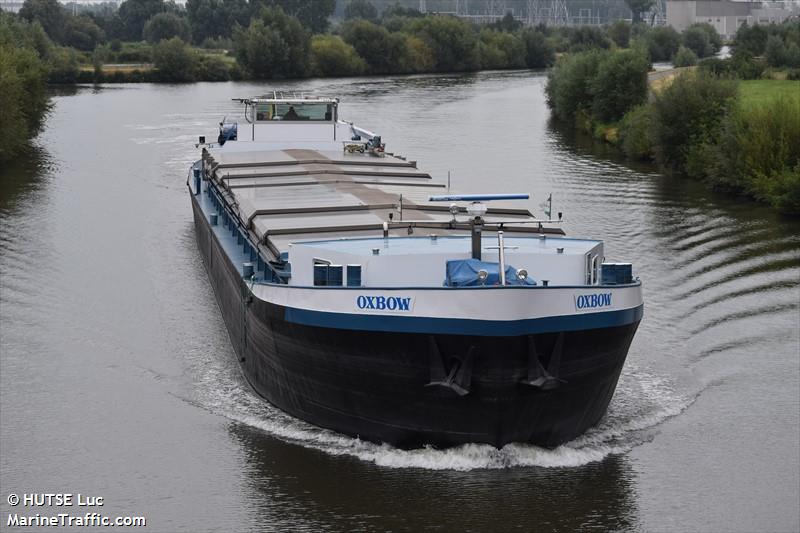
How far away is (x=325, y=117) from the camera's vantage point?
105 feet

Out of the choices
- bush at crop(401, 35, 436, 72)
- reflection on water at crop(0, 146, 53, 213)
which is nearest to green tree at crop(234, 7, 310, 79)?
bush at crop(401, 35, 436, 72)

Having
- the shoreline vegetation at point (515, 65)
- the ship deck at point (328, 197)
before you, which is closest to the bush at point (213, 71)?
the shoreline vegetation at point (515, 65)

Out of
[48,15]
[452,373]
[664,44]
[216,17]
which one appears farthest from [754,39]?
[452,373]

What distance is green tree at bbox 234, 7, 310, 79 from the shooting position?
296 ft

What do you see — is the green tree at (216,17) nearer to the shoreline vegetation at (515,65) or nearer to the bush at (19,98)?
the shoreline vegetation at (515,65)

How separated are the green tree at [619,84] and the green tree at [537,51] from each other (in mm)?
56094

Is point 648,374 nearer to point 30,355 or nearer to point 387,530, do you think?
point 387,530

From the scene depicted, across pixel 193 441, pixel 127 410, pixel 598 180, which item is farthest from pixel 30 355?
pixel 598 180

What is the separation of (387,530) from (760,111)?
26182 millimetres

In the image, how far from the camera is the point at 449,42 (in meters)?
102

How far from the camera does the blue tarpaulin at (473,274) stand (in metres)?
15.8

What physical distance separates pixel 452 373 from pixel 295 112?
17.8 meters

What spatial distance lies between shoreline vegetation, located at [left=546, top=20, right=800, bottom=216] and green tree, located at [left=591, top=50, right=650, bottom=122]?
41 mm

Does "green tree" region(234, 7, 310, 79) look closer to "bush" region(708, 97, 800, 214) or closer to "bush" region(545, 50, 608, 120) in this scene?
"bush" region(545, 50, 608, 120)
